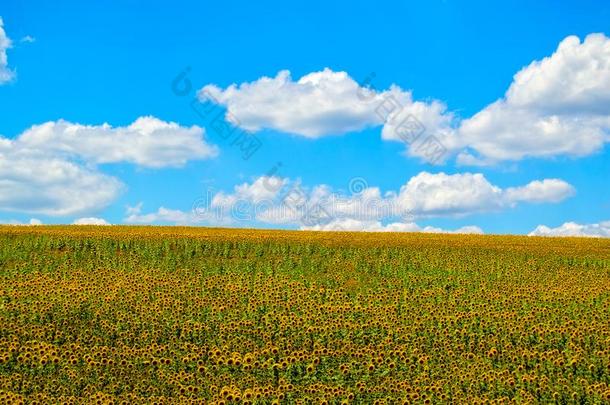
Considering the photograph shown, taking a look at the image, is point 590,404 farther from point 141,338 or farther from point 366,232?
point 366,232

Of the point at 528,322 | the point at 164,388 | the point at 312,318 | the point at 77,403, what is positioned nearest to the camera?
the point at 77,403

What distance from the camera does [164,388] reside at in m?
14.1

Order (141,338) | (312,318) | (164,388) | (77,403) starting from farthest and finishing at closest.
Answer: (312,318), (141,338), (164,388), (77,403)

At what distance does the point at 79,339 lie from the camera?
1734 cm

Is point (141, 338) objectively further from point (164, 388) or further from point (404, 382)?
point (404, 382)

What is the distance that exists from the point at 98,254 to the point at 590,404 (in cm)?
2266

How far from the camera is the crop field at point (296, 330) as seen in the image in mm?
14242

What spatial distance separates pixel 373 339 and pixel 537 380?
4.35 meters

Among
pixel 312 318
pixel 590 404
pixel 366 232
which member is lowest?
pixel 590 404

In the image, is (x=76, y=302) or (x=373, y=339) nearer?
(x=373, y=339)

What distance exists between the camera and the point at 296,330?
56.8 ft

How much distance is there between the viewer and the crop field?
14.2 metres

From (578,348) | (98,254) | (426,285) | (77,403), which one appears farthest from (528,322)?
(98,254)

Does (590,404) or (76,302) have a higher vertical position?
(76,302)
